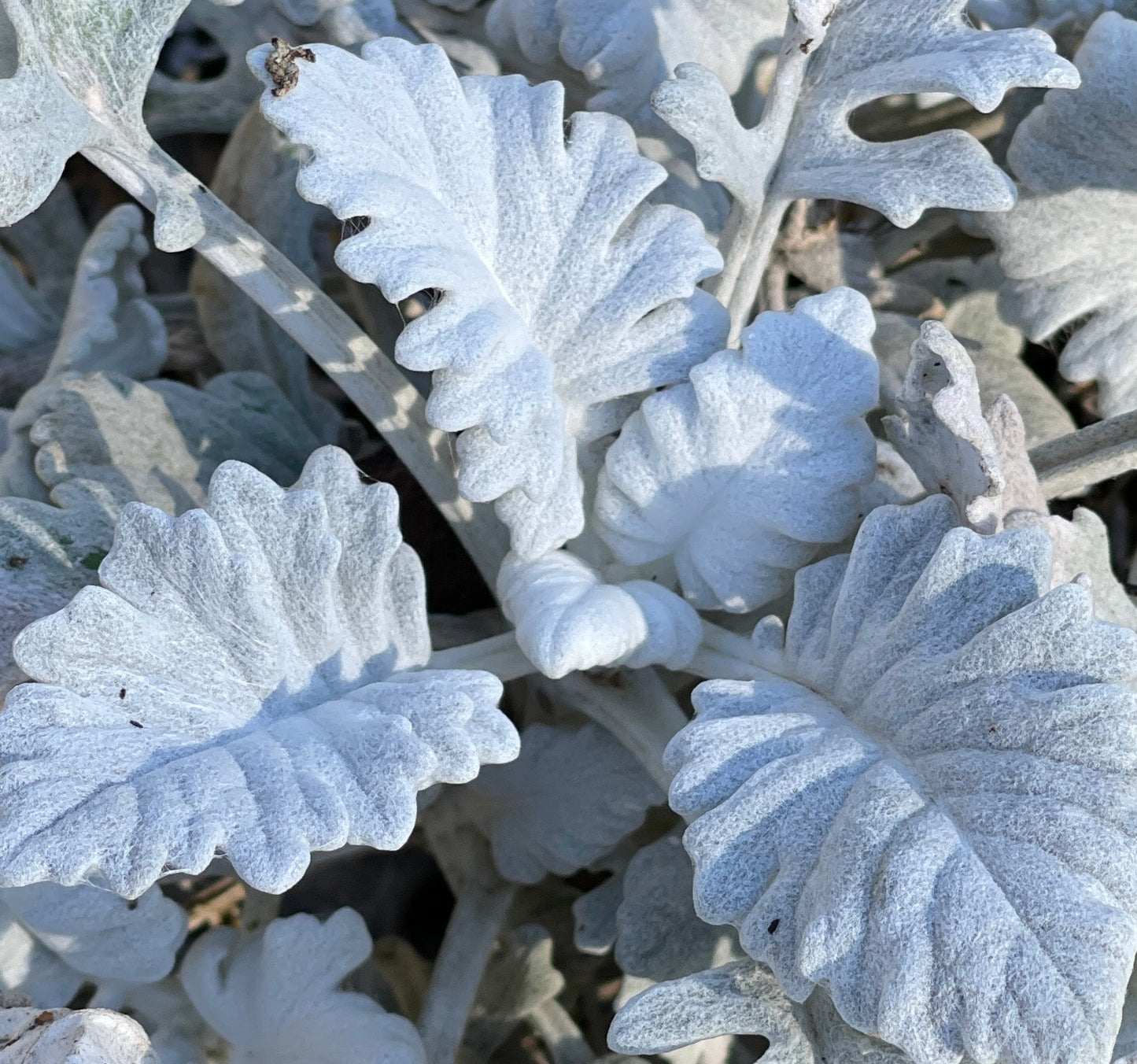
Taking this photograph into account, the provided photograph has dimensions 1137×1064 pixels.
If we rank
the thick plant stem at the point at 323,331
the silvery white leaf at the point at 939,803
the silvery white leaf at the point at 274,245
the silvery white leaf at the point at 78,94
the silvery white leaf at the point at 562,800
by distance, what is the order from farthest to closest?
the silvery white leaf at the point at 274,245, the silvery white leaf at the point at 562,800, the thick plant stem at the point at 323,331, the silvery white leaf at the point at 78,94, the silvery white leaf at the point at 939,803

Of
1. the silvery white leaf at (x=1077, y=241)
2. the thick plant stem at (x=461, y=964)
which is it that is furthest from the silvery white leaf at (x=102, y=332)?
the silvery white leaf at (x=1077, y=241)

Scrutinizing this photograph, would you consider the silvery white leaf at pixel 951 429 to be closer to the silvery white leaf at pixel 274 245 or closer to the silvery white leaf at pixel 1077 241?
the silvery white leaf at pixel 1077 241

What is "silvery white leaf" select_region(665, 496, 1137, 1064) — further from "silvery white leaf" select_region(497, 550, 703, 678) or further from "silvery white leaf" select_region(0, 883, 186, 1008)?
"silvery white leaf" select_region(0, 883, 186, 1008)

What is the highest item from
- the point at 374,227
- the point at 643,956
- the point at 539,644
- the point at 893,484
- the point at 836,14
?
the point at 374,227

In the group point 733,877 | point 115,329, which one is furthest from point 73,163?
point 733,877

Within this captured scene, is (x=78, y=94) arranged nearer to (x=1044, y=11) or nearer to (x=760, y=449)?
(x=760, y=449)

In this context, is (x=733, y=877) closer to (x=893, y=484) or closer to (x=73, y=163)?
(x=893, y=484)
